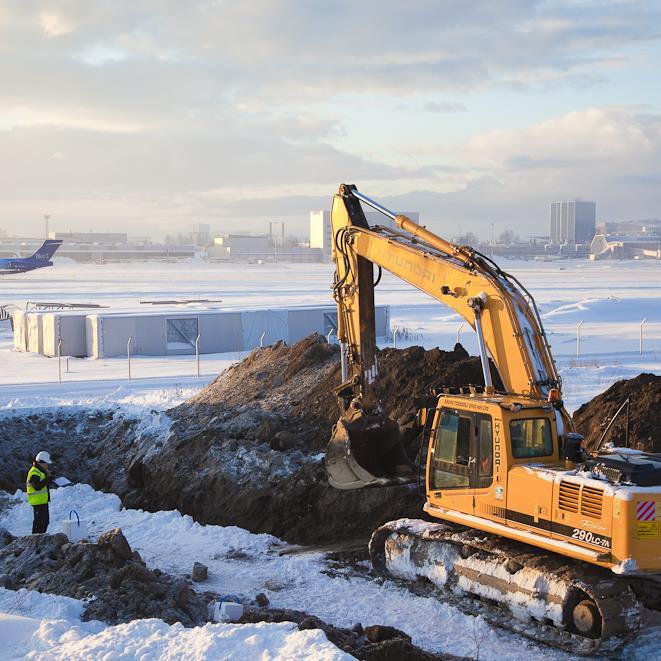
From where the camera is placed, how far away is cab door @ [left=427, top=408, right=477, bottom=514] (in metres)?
10.8

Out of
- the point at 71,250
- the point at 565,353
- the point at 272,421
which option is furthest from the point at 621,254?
the point at 272,421

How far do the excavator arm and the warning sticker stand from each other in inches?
78.1

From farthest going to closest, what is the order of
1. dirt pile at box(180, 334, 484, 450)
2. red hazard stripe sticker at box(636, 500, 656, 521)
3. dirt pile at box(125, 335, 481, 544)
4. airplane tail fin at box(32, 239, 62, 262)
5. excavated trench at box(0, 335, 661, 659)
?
airplane tail fin at box(32, 239, 62, 262)
dirt pile at box(180, 334, 484, 450)
dirt pile at box(125, 335, 481, 544)
excavated trench at box(0, 335, 661, 659)
red hazard stripe sticker at box(636, 500, 656, 521)

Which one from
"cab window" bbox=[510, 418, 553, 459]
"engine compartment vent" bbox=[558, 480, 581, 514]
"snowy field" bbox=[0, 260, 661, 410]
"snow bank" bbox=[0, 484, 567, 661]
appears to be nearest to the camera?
"engine compartment vent" bbox=[558, 480, 581, 514]

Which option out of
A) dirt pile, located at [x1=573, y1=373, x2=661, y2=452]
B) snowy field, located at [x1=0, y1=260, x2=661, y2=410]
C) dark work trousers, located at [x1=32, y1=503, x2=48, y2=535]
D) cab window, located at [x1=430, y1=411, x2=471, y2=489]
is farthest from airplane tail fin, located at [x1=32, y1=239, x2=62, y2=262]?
cab window, located at [x1=430, y1=411, x2=471, y2=489]

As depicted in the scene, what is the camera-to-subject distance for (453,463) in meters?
11.1

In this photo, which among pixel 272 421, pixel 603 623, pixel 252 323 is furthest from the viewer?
pixel 252 323

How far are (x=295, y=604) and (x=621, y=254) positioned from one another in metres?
189

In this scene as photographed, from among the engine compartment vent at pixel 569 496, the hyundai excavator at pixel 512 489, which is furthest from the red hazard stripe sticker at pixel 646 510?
the engine compartment vent at pixel 569 496

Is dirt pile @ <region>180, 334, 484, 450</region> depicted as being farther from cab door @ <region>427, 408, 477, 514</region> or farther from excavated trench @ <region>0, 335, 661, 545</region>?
cab door @ <region>427, 408, 477, 514</region>

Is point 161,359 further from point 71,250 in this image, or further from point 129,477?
point 71,250

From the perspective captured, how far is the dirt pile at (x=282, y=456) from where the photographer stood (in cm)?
1438

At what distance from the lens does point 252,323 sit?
3619 cm

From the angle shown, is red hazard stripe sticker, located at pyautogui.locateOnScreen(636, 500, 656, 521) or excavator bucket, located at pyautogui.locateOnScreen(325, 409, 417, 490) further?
excavator bucket, located at pyautogui.locateOnScreen(325, 409, 417, 490)
